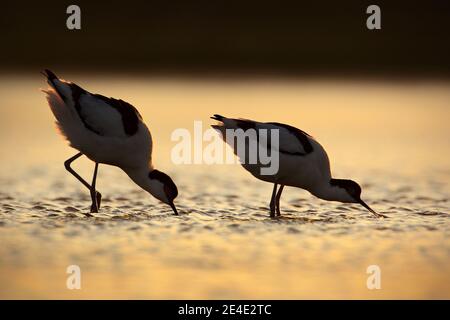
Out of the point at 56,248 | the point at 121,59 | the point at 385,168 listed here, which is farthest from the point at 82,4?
the point at 56,248

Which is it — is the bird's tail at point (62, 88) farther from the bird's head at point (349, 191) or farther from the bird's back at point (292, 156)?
the bird's head at point (349, 191)

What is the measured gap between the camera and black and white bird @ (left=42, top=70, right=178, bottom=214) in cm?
1032

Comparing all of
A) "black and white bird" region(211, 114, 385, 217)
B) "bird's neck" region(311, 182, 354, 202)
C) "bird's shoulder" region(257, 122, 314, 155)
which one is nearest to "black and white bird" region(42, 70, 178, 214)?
"black and white bird" region(211, 114, 385, 217)

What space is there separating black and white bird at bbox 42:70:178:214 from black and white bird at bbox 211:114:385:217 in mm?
779

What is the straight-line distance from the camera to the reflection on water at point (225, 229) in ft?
26.1

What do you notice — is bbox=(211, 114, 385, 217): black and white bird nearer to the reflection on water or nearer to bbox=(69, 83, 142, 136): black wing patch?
the reflection on water

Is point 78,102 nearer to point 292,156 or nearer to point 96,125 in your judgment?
point 96,125

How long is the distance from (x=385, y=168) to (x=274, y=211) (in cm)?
367

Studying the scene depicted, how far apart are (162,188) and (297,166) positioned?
134 centimetres

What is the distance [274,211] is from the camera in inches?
412

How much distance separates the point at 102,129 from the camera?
33.9 ft

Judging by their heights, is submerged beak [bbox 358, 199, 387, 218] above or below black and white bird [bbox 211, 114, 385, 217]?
below

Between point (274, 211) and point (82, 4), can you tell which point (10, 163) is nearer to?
point (274, 211)
